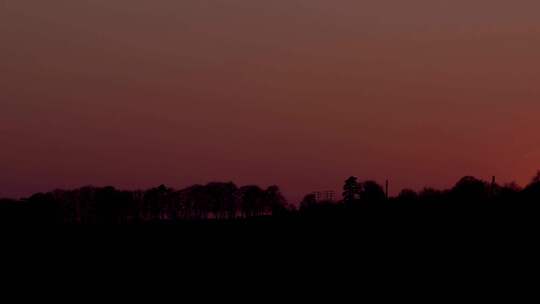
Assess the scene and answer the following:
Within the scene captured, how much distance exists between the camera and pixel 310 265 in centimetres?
6706

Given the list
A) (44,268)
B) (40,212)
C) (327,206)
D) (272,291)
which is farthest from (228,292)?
(40,212)

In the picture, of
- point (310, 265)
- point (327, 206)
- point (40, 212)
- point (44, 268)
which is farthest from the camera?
point (40, 212)

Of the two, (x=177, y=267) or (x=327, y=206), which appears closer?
(x=177, y=267)

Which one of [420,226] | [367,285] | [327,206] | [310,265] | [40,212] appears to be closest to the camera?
[367,285]

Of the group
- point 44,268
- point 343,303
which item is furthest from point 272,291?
point 44,268

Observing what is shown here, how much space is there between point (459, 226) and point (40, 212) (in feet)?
348

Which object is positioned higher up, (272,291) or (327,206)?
(327,206)

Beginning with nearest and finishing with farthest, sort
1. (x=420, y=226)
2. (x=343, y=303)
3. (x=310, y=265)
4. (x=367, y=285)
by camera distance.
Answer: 1. (x=343, y=303)
2. (x=367, y=285)
3. (x=310, y=265)
4. (x=420, y=226)

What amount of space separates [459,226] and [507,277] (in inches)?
605

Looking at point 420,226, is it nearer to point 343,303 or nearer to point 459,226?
point 459,226

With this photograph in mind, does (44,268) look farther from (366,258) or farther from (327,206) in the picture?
(327,206)

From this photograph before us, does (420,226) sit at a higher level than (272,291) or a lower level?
higher

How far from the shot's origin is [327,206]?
110312 millimetres

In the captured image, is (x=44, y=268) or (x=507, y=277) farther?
(x=44, y=268)
